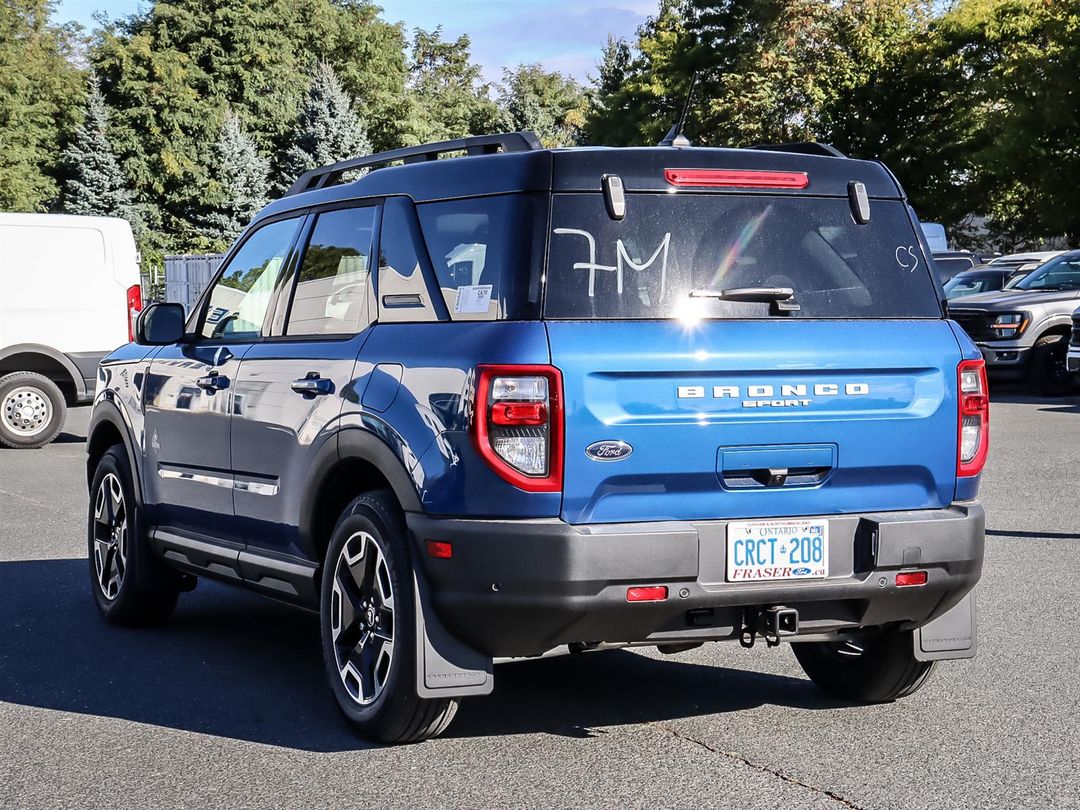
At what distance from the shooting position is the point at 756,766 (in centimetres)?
482

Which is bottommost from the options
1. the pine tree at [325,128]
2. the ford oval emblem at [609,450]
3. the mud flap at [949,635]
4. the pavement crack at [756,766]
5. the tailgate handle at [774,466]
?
the pavement crack at [756,766]

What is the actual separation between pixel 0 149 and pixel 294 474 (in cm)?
6006

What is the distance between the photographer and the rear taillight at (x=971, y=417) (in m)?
5.08

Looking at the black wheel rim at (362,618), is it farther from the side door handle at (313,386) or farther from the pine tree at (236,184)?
the pine tree at (236,184)

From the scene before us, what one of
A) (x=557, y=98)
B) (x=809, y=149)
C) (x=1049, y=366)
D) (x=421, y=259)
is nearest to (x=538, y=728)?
(x=421, y=259)

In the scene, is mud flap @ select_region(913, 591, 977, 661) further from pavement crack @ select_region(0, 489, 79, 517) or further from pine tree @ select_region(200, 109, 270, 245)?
pine tree @ select_region(200, 109, 270, 245)

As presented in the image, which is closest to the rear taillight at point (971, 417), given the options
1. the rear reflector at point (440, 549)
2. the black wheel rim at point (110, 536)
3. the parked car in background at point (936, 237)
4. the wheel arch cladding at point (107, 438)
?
the rear reflector at point (440, 549)

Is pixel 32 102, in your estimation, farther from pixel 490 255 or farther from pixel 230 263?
pixel 490 255

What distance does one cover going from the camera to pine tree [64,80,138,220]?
61094 mm

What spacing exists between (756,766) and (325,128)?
54707 mm

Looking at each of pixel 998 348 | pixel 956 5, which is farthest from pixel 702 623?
pixel 956 5

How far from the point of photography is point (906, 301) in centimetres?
517

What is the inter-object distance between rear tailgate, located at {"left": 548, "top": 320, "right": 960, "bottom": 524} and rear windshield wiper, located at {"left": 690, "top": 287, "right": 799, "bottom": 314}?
73mm

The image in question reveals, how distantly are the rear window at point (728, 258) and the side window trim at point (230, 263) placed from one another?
5.53 feet
